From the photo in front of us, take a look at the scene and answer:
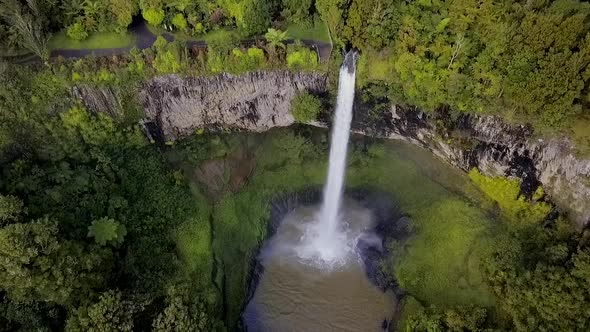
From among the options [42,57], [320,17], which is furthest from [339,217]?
[42,57]

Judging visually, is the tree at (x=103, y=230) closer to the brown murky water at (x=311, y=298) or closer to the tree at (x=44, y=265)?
the tree at (x=44, y=265)

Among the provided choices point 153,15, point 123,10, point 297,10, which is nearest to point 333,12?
point 297,10

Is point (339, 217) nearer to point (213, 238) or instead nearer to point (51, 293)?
point (213, 238)

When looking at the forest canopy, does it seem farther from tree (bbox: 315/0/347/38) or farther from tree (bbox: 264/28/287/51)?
tree (bbox: 264/28/287/51)

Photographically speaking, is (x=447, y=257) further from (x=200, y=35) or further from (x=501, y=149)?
A: (x=200, y=35)

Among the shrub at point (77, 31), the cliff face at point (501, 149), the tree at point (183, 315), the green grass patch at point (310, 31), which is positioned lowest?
the tree at point (183, 315)

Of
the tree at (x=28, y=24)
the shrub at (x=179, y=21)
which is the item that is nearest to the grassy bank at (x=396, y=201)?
the shrub at (x=179, y=21)

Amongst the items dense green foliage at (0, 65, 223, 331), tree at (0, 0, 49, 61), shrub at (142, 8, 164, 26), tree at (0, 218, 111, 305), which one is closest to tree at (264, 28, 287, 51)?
shrub at (142, 8, 164, 26)
